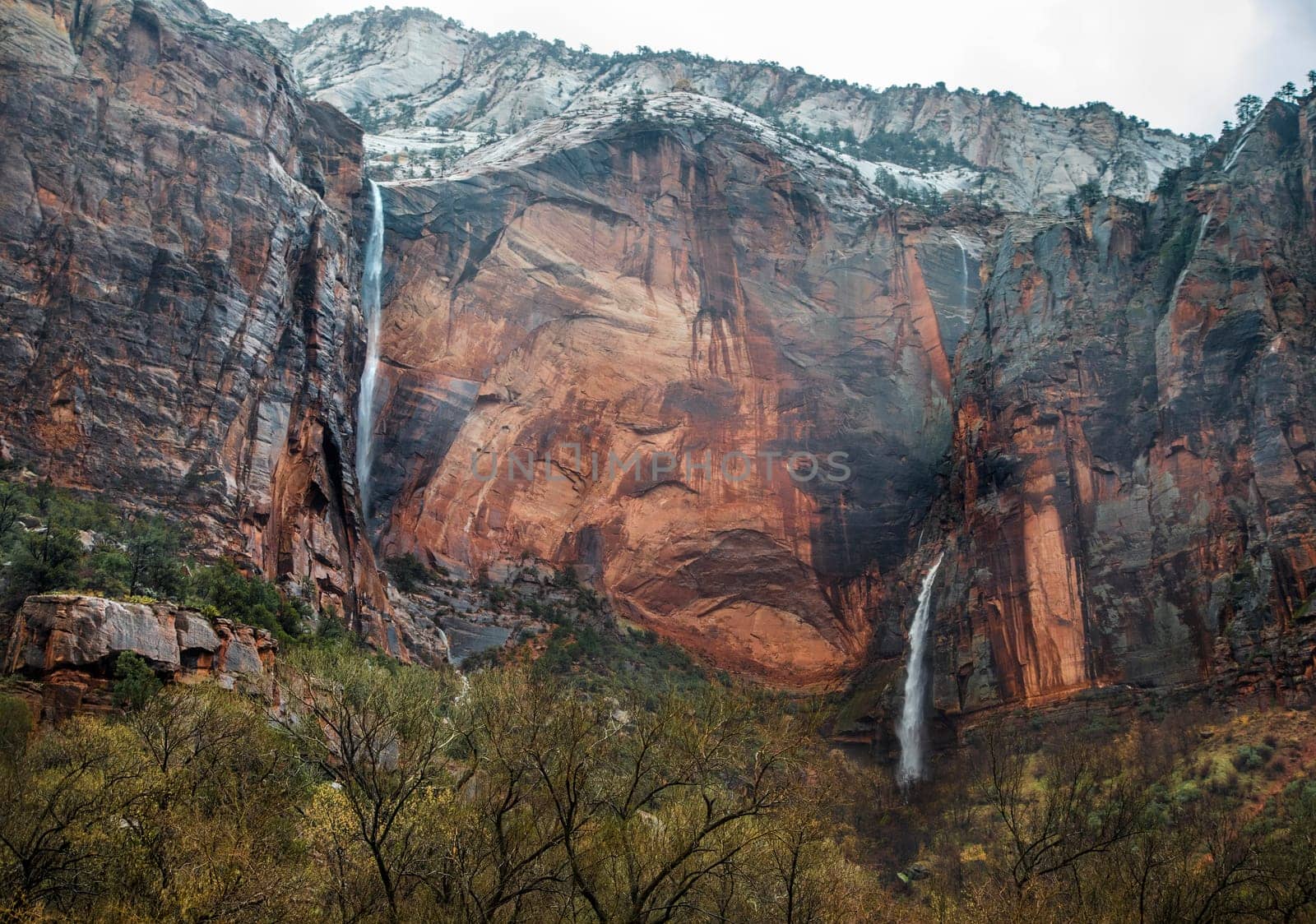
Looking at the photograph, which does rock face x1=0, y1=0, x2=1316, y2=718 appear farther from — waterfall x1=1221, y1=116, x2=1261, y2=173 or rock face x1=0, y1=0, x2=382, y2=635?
waterfall x1=1221, y1=116, x2=1261, y2=173

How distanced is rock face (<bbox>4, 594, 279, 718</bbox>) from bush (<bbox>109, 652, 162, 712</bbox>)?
1.09 ft

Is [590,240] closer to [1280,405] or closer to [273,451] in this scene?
[273,451]

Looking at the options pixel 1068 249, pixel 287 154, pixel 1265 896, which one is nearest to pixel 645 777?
pixel 1265 896

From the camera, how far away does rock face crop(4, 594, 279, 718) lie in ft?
99.9

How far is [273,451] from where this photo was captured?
4878cm

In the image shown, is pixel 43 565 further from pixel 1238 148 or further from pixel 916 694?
pixel 1238 148

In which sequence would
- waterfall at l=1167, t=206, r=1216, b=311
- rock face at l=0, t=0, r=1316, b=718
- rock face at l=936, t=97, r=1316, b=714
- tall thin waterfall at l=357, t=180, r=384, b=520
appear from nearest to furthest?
rock face at l=0, t=0, r=1316, b=718, rock face at l=936, t=97, r=1316, b=714, waterfall at l=1167, t=206, r=1216, b=311, tall thin waterfall at l=357, t=180, r=384, b=520

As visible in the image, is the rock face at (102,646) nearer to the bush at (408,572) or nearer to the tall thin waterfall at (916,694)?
the bush at (408,572)

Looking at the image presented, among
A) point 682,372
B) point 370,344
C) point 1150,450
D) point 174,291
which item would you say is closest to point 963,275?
point 682,372

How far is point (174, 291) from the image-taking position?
48.6 m

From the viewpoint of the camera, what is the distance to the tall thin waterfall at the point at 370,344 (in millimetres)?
61906

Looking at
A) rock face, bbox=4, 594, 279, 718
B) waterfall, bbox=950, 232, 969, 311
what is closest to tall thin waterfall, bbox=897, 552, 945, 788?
waterfall, bbox=950, 232, 969, 311

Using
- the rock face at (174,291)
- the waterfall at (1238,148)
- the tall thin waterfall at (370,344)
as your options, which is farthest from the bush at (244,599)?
the waterfall at (1238,148)

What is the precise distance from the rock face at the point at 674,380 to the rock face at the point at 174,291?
8.56 metres
